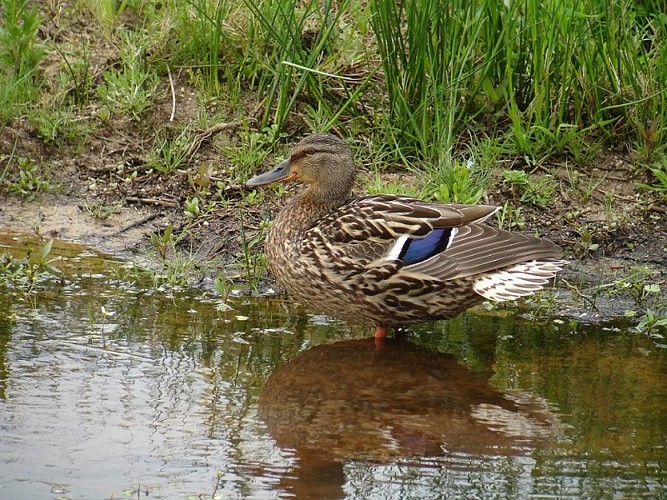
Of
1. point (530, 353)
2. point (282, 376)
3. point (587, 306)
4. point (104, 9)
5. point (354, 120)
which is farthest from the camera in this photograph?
point (104, 9)

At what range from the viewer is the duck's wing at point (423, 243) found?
6211mm

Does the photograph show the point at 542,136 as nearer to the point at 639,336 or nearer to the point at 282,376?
the point at 639,336

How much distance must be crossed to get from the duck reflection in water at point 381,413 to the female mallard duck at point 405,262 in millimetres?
254

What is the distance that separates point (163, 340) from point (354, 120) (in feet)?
8.65

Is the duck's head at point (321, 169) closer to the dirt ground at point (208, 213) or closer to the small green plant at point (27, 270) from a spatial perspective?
the dirt ground at point (208, 213)

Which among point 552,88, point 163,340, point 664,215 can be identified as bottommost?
point 163,340

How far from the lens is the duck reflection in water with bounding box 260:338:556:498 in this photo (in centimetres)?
491

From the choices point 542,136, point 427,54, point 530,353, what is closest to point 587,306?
point 530,353

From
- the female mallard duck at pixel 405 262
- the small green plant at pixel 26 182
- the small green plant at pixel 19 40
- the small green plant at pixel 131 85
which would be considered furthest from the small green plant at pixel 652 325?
the small green plant at pixel 19 40

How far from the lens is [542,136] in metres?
7.89

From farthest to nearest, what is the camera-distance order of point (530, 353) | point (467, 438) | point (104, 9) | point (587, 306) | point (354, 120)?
1. point (104, 9)
2. point (354, 120)
3. point (587, 306)
4. point (530, 353)
5. point (467, 438)

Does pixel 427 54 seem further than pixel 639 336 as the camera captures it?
Yes

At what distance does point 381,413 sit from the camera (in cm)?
537

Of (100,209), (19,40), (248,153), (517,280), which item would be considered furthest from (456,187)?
(19,40)
